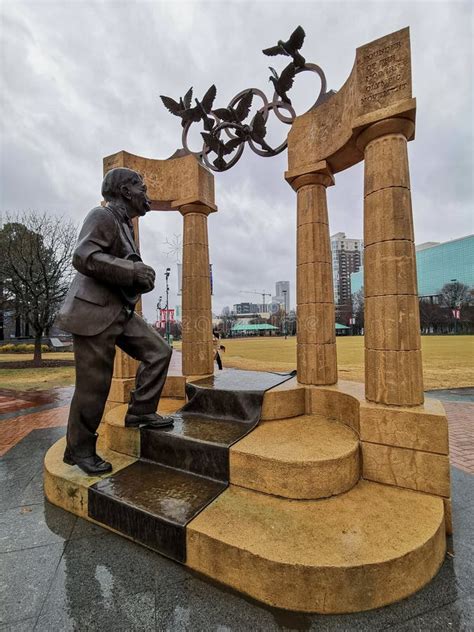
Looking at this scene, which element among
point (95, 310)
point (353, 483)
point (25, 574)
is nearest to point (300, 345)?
point (353, 483)

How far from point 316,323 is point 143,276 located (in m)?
2.64

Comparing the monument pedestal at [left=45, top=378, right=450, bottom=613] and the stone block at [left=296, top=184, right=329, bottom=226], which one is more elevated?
the stone block at [left=296, top=184, right=329, bottom=226]

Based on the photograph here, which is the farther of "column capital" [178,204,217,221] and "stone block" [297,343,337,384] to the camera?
"column capital" [178,204,217,221]

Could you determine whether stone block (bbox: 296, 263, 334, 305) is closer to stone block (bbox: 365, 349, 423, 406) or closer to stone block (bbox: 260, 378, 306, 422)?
stone block (bbox: 260, 378, 306, 422)

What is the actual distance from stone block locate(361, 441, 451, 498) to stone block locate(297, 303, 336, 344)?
68.9 inches

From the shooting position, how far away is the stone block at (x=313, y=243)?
186 inches

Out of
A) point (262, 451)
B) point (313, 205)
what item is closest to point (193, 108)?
point (313, 205)

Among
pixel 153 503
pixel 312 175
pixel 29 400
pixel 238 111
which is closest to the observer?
pixel 153 503

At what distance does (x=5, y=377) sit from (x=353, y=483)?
1701cm

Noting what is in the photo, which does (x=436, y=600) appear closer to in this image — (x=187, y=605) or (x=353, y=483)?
(x=353, y=483)

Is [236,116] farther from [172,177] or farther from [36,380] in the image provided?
[36,380]

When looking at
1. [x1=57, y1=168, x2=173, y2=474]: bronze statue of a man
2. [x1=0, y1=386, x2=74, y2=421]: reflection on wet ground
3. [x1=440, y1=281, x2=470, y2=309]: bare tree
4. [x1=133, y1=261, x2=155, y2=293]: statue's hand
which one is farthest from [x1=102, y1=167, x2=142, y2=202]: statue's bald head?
[x1=440, y1=281, x2=470, y2=309]: bare tree

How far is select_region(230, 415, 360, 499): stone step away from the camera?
9.30 feet

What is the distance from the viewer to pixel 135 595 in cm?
214
